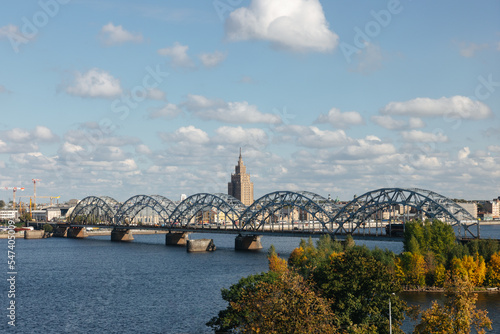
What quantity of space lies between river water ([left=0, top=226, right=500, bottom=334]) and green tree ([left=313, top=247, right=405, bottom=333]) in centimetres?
953

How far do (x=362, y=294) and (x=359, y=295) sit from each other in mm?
311

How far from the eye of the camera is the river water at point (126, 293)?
69.1 metres

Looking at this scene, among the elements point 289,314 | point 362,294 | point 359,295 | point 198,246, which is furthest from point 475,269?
point 198,246

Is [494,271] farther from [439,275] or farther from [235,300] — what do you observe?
[235,300]

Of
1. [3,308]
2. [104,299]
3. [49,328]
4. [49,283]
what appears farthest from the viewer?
[49,283]

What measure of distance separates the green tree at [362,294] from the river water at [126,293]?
9532 mm

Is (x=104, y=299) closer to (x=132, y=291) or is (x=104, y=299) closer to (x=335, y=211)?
(x=132, y=291)

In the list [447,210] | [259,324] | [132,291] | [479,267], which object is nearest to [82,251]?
[132,291]

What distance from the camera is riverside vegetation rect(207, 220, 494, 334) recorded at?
132 ft

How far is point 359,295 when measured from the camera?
182 feet

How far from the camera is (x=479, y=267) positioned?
88688 mm

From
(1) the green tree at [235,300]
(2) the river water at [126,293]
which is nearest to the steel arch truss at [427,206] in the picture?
(2) the river water at [126,293]

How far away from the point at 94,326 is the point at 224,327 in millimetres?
19506

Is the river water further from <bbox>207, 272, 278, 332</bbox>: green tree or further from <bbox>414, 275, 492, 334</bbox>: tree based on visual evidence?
<bbox>414, 275, 492, 334</bbox>: tree
